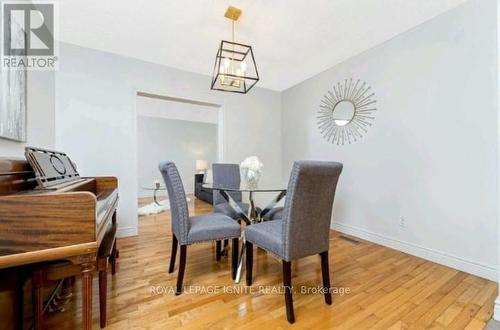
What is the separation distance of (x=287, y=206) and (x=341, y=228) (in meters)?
2.16

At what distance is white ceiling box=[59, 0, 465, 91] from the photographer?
2098 millimetres

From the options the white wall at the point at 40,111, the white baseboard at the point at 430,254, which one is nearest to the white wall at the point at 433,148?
the white baseboard at the point at 430,254

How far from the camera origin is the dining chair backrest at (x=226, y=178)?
9.04 feet

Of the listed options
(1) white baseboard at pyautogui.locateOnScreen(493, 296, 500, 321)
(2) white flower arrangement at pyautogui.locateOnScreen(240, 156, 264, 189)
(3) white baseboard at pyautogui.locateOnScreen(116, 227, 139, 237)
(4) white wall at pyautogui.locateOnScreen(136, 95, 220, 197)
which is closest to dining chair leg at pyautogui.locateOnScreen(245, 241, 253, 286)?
(2) white flower arrangement at pyautogui.locateOnScreen(240, 156, 264, 189)

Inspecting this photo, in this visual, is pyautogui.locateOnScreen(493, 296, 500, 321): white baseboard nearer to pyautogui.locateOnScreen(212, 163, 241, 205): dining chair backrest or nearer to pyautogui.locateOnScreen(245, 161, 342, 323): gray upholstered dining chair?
pyautogui.locateOnScreen(245, 161, 342, 323): gray upholstered dining chair

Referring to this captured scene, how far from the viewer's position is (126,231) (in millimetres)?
2943

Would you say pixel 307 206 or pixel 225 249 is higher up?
pixel 307 206

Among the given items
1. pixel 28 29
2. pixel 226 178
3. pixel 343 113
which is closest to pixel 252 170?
pixel 226 178

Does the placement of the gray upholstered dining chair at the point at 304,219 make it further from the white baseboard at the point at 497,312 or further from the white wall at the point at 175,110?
the white wall at the point at 175,110

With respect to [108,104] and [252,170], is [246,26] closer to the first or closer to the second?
[252,170]

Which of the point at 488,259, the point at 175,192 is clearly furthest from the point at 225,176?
the point at 488,259

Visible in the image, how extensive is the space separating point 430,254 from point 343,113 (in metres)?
1.91

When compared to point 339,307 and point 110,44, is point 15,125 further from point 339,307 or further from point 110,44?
point 339,307

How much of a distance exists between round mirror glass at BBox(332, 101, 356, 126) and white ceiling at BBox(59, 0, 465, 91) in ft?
2.06
